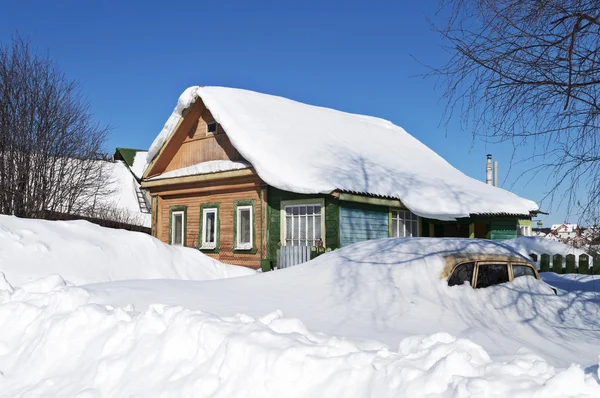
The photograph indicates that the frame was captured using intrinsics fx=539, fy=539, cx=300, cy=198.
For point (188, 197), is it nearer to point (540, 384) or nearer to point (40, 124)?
point (40, 124)

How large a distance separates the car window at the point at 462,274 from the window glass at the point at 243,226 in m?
9.89

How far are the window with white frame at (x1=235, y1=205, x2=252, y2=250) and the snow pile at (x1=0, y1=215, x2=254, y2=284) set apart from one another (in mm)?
3305

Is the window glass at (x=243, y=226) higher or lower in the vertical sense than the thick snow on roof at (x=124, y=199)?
lower

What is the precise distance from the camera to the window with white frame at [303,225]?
14.6 m

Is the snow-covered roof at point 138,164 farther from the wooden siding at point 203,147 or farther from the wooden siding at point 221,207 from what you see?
the wooden siding at point 203,147

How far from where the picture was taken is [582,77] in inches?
190

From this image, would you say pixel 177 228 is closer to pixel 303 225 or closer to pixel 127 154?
pixel 303 225

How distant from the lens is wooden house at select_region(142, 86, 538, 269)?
14.5m

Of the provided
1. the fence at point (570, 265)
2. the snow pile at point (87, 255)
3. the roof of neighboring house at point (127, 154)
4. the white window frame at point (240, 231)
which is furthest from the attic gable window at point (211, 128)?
the roof of neighboring house at point (127, 154)

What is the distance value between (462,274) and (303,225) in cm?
835

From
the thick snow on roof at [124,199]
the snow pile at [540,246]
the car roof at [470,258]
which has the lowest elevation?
the snow pile at [540,246]

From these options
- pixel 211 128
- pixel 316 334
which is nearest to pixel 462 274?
pixel 316 334

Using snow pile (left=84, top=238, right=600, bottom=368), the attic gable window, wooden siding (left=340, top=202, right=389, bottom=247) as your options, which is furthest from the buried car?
the attic gable window

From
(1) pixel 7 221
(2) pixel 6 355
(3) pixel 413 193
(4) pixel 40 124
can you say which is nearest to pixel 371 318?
(2) pixel 6 355
